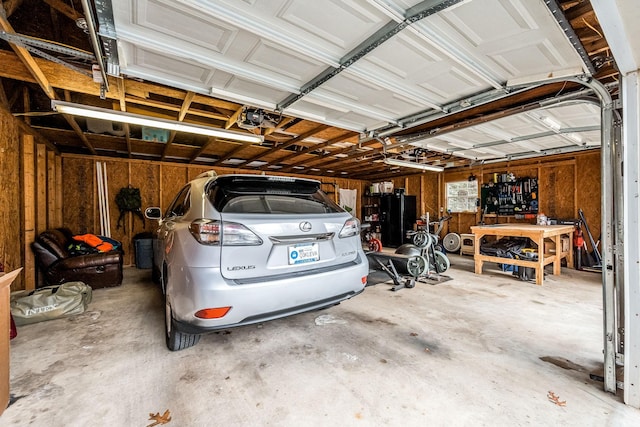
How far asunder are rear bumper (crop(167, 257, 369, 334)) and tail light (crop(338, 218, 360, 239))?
1.16 ft

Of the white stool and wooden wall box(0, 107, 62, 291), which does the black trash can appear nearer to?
wooden wall box(0, 107, 62, 291)

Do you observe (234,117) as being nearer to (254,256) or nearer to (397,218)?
(254,256)

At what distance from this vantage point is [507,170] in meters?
7.27

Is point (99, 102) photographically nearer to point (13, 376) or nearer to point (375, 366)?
point (13, 376)

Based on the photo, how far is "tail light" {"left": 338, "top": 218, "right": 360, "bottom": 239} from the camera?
7.37ft

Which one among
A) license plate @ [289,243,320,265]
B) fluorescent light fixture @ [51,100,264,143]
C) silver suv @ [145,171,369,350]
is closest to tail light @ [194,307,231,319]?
silver suv @ [145,171,369,350]

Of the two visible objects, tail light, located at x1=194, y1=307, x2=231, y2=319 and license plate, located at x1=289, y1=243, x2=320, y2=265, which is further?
license plate, located at x1=289, y1=243, x2=320, y2=265

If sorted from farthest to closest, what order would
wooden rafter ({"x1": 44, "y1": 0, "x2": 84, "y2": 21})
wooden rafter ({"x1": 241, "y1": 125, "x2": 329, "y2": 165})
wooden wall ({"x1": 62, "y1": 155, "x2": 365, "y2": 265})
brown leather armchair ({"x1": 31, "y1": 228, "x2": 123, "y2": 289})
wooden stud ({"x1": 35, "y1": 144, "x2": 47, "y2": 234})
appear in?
wooden wall ({"x1": 62, "y1": 155, "x2": 365, "y2": 265}) < wooden stud ({"x1": 35, "y1": 144, "x2": 47, "y2": 234}) < wooden rafter ({"x1": 241, "y1": 125, "x2": 329, "y2": 165}) < brown leather armchair ({"x1": 31, "y1": 228, "x2": 123, "y2": 289}) < wooden rafter ({"x1": 44, "y1": 0, "x2": 84, "y2": 21})

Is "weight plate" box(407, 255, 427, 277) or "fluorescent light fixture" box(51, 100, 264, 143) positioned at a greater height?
"fluorescent light fixture" box(51, 100, 264, 143)

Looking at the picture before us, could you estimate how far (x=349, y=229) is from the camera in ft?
7.58

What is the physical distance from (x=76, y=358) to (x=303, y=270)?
198 centimetres

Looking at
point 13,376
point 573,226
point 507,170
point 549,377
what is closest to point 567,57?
point 549,377

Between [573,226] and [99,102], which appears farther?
[573,226]

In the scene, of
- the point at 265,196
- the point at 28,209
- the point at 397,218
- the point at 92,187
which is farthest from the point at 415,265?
→ the point at 92,187
